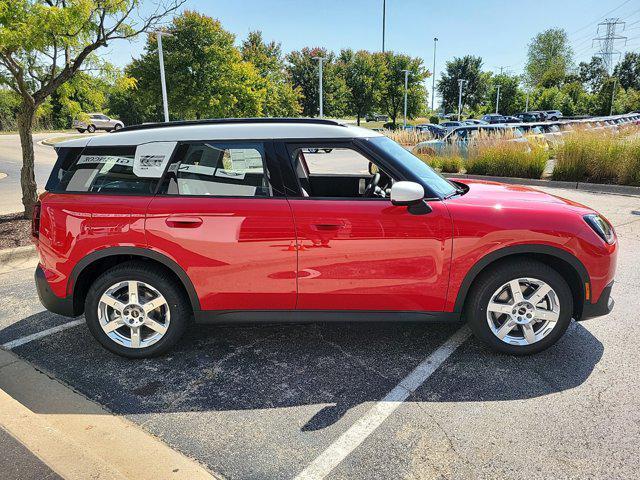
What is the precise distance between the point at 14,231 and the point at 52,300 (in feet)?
14.1

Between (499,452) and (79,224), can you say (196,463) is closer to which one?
(499,452)

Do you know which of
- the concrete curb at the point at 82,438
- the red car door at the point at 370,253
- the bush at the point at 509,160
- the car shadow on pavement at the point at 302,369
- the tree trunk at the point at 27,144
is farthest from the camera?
the bush at the point at 509,160

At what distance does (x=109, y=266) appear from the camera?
3.69m

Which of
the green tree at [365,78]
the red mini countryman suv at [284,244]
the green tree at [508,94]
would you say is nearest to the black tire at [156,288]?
the red mini countryman suv at [284,244]

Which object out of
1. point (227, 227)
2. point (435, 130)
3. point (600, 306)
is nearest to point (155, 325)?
point (227, 227)

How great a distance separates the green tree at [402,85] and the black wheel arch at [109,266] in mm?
46618

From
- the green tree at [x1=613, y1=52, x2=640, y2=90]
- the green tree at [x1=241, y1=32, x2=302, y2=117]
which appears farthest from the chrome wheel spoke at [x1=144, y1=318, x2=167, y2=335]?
the green tree at [x1=613, y1=52, x2=640, y2=90]

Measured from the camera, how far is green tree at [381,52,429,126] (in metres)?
47.1

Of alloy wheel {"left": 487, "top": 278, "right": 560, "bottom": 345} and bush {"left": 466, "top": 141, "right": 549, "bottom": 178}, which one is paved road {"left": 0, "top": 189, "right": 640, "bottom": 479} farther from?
bush {"left": 466, "top": 141, "right": 549, "bottom": 178}

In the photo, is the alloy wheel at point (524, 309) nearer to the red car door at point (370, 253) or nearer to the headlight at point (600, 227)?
the red car door at point (370, 253)

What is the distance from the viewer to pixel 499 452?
255cm

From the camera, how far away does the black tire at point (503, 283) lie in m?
3.36

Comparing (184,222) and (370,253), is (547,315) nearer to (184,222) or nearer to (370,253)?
(370,253)

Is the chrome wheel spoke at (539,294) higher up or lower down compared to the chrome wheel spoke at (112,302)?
higher up
